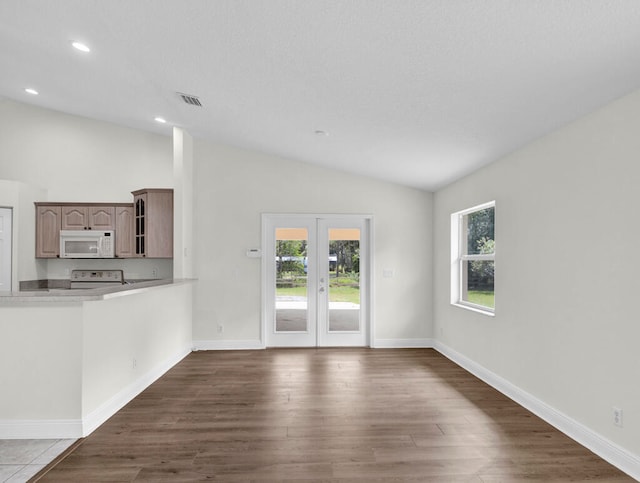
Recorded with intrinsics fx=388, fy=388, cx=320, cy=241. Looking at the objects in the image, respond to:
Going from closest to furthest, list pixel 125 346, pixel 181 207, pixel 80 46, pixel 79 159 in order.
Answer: pixel 80 46, pixel 125 346, pixel 181 207, pixel 79 159

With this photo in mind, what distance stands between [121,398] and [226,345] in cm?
224

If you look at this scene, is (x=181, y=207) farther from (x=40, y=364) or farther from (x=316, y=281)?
(x=40, y=364)

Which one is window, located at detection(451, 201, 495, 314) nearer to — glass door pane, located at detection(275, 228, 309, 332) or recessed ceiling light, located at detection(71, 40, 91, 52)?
glass door pane, located at detection(275, 228, 309, 332)

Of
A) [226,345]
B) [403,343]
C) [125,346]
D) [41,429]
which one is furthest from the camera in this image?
[403,343]

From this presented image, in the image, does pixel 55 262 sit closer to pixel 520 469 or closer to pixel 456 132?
pixel 456 132

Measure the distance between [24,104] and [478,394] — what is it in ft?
24.3

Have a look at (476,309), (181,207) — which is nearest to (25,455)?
(181,207)

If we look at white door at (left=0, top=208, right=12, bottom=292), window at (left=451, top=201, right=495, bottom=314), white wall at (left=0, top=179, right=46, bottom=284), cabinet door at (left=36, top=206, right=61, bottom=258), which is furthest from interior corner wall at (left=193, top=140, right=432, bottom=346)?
white door at (left=0, top=208, right=12, bottom=292)

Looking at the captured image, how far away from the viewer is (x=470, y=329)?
4680 mm

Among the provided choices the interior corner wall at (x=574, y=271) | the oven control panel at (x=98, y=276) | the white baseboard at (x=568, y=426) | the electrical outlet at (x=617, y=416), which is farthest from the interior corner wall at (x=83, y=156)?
the electrical outlet at (x=617, y=416)

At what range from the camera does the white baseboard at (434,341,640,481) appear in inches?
95.8

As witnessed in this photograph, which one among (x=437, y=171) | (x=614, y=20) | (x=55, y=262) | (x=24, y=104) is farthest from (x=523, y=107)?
(x=24, y=104)

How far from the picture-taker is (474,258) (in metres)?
4.81

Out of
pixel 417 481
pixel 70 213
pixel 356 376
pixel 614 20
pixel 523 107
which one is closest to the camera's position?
pixel 614 20
